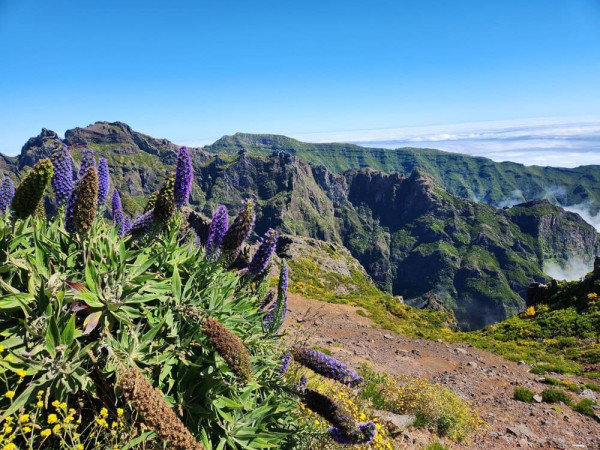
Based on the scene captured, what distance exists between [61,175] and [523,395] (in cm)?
1814

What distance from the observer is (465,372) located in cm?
1931

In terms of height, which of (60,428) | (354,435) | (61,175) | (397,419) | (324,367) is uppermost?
(61,175)

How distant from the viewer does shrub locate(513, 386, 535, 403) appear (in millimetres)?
15070

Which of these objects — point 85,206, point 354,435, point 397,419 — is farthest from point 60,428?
point 397,419

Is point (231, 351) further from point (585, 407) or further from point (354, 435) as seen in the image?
point (585, 407)

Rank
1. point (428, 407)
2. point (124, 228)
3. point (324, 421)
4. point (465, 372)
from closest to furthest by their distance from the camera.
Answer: point (324, 421) → point (124, 228) → point (428, 407) → point (465, 372)

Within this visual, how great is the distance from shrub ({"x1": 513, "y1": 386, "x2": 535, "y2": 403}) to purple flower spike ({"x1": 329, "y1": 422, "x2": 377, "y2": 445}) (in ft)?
46.4

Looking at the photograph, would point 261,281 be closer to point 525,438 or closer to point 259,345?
point 259,345

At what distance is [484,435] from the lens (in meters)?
10.6

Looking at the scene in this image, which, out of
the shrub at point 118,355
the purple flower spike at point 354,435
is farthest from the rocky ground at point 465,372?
the shrub at point 118,355

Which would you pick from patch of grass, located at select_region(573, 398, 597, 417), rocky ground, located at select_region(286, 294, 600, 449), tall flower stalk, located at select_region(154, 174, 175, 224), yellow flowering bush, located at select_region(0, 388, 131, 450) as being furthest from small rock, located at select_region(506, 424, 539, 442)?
tall flower stalk, located at select_region(154, 174, 175, 224)

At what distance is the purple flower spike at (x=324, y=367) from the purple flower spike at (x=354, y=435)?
550mm

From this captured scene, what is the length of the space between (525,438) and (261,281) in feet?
33.7

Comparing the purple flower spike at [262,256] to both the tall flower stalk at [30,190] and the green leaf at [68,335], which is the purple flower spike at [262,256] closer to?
the green leaf at [68,335]
